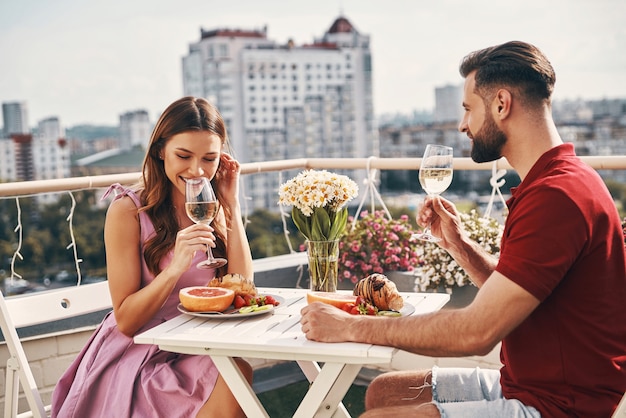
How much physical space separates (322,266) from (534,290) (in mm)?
975

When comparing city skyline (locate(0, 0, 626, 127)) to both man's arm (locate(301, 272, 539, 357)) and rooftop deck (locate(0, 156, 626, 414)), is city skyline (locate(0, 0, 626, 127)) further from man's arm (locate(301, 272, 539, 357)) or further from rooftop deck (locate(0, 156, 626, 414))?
man's arm (locate(301, 272, 539, 357))

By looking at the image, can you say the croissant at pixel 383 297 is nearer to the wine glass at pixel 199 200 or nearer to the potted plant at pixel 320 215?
the potted plant at pixel 320 215

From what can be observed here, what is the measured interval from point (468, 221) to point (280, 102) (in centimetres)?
9642

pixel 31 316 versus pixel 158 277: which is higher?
pixel 158 277

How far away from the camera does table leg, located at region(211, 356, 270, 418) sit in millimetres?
2211

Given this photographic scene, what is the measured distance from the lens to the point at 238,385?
221 centimetres

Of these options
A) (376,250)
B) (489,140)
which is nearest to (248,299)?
(489,140)

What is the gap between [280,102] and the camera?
327 feet

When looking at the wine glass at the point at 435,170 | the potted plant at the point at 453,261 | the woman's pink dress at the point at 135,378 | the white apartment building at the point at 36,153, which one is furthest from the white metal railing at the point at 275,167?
the white apartment building at the point at 36,153

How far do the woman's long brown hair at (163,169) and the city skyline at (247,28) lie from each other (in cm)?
8182

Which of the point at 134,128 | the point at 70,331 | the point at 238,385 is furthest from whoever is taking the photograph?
the point at 134,128

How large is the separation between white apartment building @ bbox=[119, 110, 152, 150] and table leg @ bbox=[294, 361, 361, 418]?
278 feet

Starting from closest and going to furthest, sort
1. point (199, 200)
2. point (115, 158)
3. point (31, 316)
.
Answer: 1. point (199, 200)
2. point (31, 316)
3. point (115, 158)

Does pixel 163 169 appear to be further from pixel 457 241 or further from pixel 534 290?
pixel 534 290
